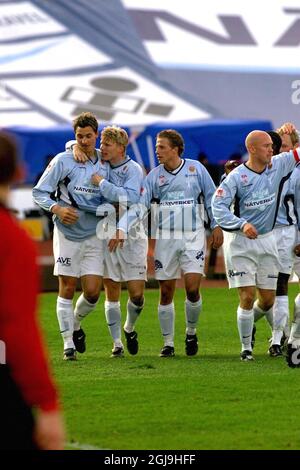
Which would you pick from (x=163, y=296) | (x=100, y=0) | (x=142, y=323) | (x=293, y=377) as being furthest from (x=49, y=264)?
(x=100, y=0)

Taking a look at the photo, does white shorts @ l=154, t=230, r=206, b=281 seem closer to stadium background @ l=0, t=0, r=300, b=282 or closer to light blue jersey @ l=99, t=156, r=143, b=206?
light blue jersey @ l=99, t=156, r=143, b=206

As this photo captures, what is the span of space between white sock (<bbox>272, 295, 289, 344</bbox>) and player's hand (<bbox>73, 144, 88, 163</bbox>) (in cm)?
236

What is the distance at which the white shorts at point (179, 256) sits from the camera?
13.8 meters

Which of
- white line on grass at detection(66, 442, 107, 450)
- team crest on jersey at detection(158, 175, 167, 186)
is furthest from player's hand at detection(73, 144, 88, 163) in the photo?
white line on grass at detection(66, 442, 107, 450)

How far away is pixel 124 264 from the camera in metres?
13.9

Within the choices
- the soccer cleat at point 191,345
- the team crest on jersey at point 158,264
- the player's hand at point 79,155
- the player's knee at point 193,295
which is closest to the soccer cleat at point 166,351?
the soccer cleat at point 191,345

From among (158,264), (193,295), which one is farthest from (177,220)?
(193,295)

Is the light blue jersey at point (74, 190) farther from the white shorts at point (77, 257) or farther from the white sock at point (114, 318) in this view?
the white sock at point (114, 318)

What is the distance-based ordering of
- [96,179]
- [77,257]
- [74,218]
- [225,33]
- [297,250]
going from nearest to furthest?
[74,218] < [96,179] < [77,257] < [297,250] < [225,33]

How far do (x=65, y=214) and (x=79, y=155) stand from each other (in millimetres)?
613

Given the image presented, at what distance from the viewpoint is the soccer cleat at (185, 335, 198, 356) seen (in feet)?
45.9

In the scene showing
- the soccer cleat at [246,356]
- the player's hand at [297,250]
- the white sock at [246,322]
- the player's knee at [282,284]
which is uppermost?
the player's hand at [297,250]

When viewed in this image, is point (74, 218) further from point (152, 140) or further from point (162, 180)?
point (152, 140)

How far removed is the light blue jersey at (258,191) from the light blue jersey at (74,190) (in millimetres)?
1236
